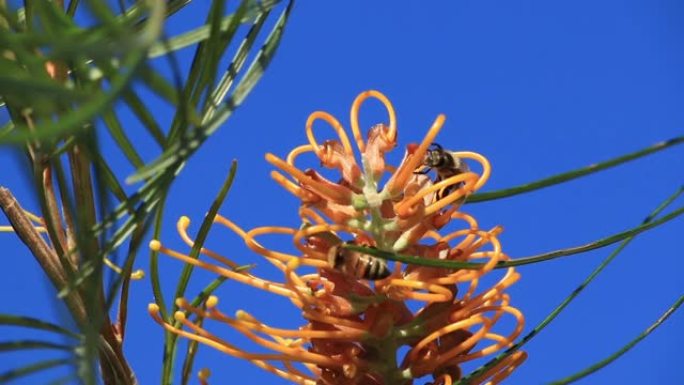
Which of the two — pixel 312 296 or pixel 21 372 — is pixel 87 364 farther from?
pixel 312 296

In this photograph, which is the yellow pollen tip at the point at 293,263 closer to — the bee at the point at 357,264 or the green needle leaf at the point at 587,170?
the bee at the point at 357,264

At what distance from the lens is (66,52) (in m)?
0.31

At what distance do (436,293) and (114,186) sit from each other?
0.74 feet

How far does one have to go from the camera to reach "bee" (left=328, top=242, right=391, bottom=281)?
2.20ft

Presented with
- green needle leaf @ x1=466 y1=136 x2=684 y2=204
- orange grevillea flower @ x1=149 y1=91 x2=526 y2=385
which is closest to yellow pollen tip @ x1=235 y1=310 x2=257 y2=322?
orange grevillea flower @ x1=149 y1=91 x2=526 y2=385

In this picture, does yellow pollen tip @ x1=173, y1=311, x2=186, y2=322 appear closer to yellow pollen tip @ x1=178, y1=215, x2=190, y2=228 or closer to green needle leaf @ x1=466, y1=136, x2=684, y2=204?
yellow pollen tip @ x1=178, y1=215, x2=190, y2=228

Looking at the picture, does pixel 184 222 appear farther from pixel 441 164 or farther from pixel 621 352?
pixel 621 352

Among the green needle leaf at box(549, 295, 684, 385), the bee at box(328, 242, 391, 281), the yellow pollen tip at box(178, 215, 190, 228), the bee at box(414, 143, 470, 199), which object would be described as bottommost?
the green needle leaf at box(549, 295, 684, 385)

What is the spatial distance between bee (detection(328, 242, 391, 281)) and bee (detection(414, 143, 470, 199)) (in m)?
0.10

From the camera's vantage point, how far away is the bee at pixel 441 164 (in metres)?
0.77

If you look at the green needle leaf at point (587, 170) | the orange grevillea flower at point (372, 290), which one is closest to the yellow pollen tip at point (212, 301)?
the orange grevillea flower at point (372, 290)

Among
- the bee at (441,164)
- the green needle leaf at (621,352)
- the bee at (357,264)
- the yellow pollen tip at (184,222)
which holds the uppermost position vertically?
the bee at (441,164)

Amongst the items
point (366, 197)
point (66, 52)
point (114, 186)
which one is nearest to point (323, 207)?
point (366, 197)

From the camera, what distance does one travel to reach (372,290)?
0.71 m
